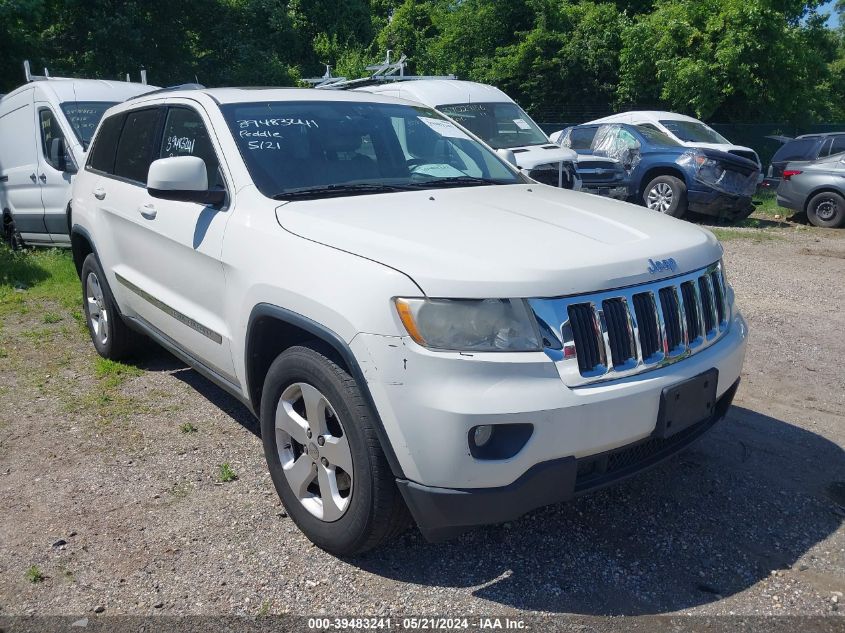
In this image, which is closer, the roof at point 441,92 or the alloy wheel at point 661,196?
the roof at point 441,92

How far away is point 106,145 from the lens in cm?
535

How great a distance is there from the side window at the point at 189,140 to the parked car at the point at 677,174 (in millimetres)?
9261

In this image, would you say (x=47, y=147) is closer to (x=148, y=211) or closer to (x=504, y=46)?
(x=148, y=211)

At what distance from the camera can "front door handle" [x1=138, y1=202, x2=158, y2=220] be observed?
4285 millimetres

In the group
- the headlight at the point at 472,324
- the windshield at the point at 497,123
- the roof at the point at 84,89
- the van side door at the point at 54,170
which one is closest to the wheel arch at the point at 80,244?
the van side door at the point at 54,170

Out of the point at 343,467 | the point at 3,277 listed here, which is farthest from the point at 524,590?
the point at 3,277

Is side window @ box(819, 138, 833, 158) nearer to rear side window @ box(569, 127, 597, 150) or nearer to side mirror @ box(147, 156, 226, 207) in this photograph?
rear side window @ box(569, 127, 597, 150)

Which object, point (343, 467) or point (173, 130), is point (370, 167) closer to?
point (173, 130)

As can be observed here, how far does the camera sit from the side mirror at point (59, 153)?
27.9 feet

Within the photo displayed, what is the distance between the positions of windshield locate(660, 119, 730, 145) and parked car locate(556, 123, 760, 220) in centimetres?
33

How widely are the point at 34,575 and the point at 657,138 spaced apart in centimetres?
1285

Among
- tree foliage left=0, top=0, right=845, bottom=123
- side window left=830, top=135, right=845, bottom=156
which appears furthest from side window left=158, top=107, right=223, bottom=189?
side window left=830, top=135, right=845, bottom=156

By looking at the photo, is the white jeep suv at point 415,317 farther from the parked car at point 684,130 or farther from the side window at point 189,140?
the parked car at point 684,130

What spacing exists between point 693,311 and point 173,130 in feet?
9.73
